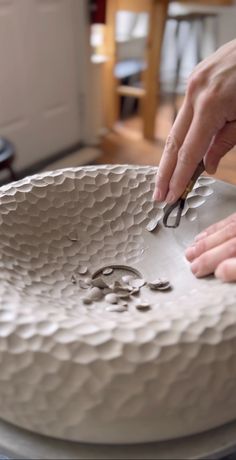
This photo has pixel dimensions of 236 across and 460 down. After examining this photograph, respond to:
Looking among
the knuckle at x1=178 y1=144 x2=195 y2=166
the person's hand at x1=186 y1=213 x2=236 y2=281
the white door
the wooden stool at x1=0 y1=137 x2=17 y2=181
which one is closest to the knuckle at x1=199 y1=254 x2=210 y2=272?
the person's hand at x1=186 y1=213 x2=236 y2=281

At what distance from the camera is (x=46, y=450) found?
1.24ft

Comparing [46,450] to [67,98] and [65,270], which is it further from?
[67,98]

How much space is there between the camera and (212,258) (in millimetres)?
461

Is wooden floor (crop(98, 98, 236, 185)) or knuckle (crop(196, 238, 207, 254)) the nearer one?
knuckle (crop(196, 238, 207, 254))

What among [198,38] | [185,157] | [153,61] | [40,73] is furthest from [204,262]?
[198,38]

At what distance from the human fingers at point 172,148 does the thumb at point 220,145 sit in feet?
0.14

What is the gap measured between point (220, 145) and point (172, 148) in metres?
0.06

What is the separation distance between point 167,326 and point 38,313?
0.10 metres

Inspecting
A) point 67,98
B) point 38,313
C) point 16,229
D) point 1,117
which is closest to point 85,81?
point 67,98

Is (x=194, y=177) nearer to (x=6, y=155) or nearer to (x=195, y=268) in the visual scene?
(x=195, y=268)

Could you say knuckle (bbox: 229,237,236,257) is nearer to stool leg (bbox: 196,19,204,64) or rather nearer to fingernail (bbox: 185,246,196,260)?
fingernail (bbox: 185,246,196,260)

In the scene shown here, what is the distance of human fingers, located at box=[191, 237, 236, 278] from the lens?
444 millimetres

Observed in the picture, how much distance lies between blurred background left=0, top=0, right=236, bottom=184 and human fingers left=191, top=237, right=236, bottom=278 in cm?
101

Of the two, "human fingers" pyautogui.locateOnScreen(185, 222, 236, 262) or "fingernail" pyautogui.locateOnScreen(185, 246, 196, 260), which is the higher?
"human fingers" pyautogui.locateOnScreen(185, 222, 236, 262)
